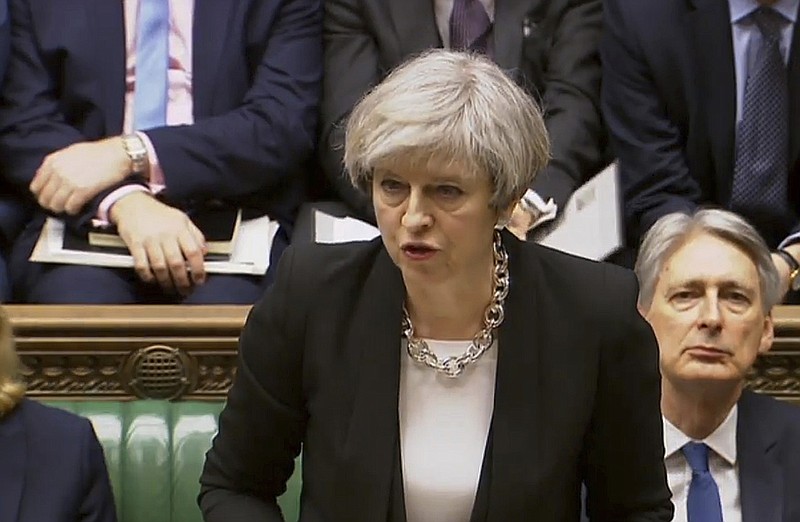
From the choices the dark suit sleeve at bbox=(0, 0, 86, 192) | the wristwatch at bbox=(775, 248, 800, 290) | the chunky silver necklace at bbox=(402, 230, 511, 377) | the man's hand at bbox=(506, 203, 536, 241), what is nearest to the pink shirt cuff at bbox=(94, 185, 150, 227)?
the dark suit sleeve at bbox=(0, 0, 86, 192)

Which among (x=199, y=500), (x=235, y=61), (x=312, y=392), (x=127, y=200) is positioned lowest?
A: (x=199, y=500)

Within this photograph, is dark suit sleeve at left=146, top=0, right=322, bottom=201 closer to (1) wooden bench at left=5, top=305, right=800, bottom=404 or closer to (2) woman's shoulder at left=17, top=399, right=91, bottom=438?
(1) wooden bench at left=5, top=305, right=800, bottom=404

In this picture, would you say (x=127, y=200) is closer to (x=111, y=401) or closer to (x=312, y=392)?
(x=111, y=401)

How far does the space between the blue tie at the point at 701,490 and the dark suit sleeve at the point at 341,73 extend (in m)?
0.75

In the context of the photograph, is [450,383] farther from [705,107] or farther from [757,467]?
[705,107]

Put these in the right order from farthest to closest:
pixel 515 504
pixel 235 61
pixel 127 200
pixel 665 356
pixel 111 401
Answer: pixel 235 61 → pixel 127 200 → pixel 111 401 → pixel 665 356 → pixel 515 504

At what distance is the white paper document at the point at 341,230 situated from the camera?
2174mm

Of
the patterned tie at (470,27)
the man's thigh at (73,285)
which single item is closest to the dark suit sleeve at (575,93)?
the patterned tie at (470,27)

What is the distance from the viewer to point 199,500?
142 centimetres

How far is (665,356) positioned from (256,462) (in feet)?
2.17

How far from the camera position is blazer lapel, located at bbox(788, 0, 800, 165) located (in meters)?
2.34

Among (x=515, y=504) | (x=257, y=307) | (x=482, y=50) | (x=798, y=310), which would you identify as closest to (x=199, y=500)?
(x=257, y=307)

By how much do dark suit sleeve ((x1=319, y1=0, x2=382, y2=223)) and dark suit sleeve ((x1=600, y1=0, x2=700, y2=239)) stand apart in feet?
1.29

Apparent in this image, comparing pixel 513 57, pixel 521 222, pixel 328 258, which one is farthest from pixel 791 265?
pixel 328 258
